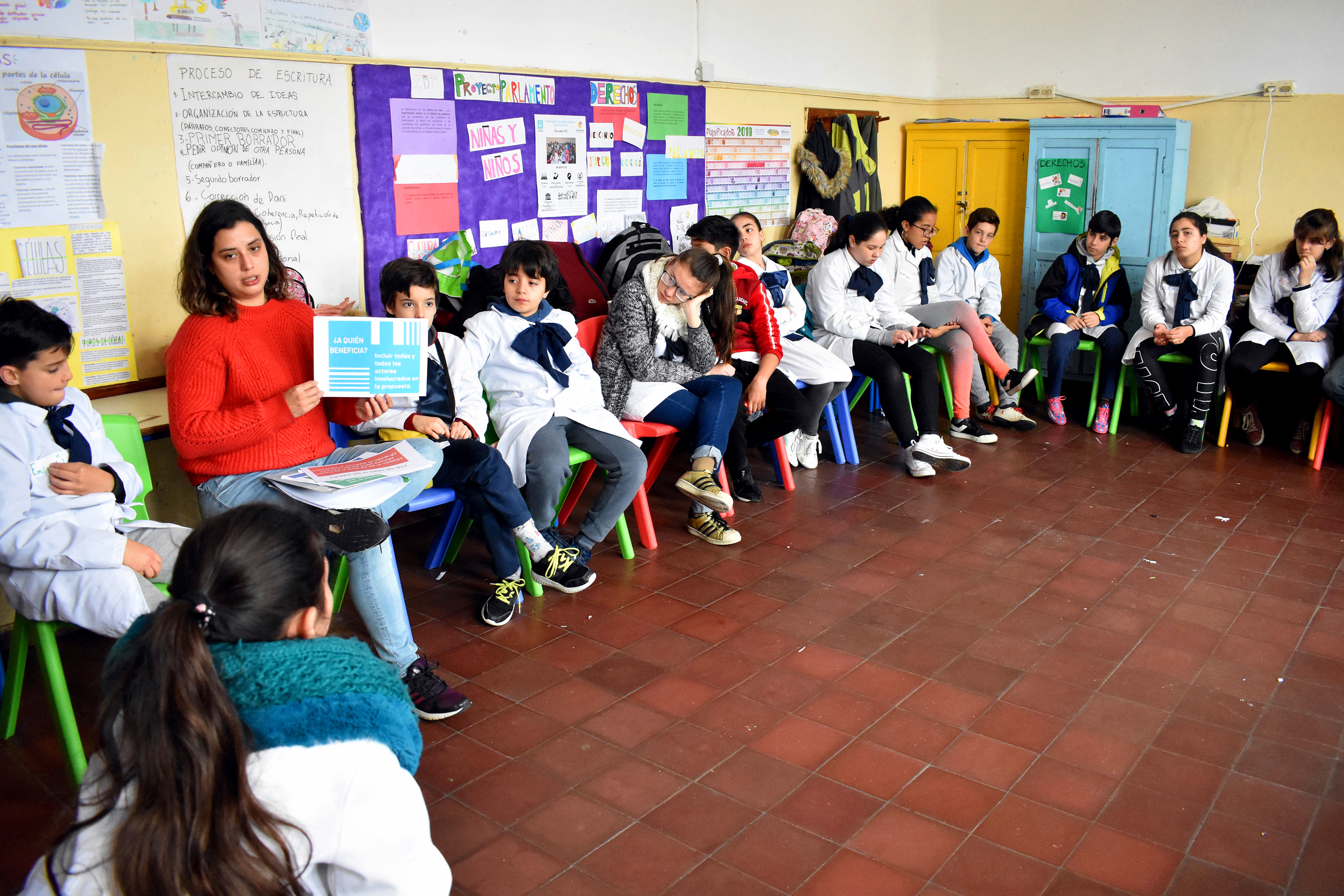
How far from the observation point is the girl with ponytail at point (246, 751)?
1.20 m

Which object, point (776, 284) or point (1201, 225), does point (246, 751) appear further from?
point (1201, 225)

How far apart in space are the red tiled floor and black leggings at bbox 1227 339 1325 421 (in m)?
0.83

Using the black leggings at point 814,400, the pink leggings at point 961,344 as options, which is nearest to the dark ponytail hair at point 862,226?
the pink leggings at point 961,344

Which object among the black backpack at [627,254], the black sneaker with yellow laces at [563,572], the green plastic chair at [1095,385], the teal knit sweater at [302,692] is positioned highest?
the black backpack at [627,254]

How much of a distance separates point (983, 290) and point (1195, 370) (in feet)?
3.88

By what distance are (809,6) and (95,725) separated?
19.9ft

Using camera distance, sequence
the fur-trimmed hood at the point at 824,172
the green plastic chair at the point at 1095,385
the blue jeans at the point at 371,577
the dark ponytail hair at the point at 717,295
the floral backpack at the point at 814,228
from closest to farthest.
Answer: the blue jeans at the point at 371,577 < the dark ponytail hair at the point at 717,295 < the green plastic chair at the point at 1095,385 < the floral backpack at the point at 814,228 < the fur-trimmed hood at the point at 824,172

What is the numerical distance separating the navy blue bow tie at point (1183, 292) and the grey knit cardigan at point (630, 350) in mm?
2823

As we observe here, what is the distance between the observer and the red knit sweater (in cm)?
279

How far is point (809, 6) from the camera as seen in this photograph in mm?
6301

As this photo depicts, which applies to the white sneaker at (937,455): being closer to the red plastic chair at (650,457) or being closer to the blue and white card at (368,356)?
the red plastic chair at (650,457)

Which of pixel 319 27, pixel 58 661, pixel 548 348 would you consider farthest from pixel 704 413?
pixel 58 661

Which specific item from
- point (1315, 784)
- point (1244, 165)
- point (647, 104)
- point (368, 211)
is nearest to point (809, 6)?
point (647, 104)

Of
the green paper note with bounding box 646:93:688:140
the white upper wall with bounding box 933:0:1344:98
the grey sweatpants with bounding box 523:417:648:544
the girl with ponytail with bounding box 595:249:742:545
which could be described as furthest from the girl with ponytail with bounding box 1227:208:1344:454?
the grey sweatpants with bounding box 523:417:648:544
